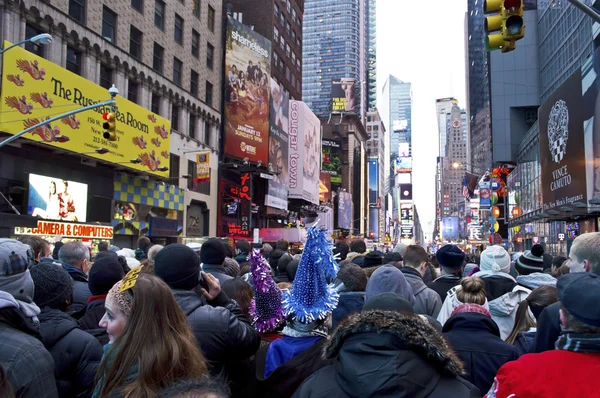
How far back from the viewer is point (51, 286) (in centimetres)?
379

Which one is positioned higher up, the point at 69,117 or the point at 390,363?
the point at 69,117

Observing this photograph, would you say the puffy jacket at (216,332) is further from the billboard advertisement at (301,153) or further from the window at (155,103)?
the billboard advertisement at (301,153)

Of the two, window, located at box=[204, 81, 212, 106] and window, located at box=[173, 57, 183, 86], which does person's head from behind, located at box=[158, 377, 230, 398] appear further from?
window, located at box=[204, 81, 212, 106]

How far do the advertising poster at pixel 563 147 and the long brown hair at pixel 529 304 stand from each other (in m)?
30.3

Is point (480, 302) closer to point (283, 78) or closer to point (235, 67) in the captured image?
point (235, 67)

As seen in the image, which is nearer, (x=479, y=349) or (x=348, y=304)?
(x=479, y=349)

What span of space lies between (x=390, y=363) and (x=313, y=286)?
1.79m

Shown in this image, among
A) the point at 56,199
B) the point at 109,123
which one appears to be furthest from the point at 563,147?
the point at 56,199

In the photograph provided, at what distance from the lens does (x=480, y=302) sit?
181 inches

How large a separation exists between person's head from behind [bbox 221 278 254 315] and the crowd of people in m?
0.01

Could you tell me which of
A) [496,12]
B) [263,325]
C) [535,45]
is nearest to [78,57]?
[496,12]

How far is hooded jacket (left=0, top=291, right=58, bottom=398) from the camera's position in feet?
8.95

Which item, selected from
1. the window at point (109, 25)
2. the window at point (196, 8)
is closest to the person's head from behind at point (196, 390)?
the window at point (109, 25)

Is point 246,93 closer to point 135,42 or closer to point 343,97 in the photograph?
point 135,42
